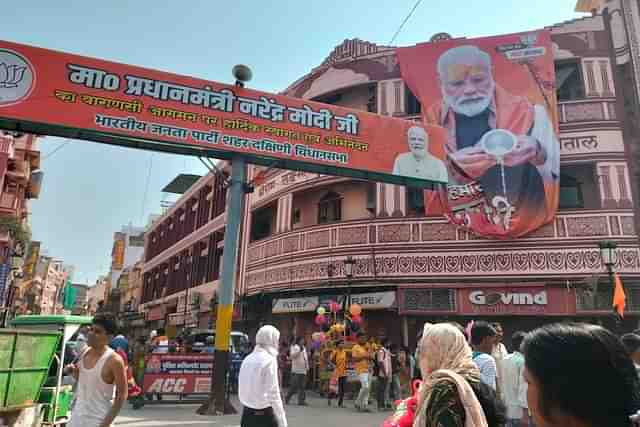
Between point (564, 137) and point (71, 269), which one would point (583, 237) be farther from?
point (71, 269)

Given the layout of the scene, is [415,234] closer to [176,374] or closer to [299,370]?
[299,370]

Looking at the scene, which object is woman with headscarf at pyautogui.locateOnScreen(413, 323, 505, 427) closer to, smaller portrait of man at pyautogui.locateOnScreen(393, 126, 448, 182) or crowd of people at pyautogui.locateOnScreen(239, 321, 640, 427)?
crowd of people at pyautogui.locateOnScreen(239, 321, 640, 427)

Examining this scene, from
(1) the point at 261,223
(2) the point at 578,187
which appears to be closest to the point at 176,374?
(1) the point at 261,223

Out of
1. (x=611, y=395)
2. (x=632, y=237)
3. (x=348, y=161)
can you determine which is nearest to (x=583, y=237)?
(x=632, y=237)

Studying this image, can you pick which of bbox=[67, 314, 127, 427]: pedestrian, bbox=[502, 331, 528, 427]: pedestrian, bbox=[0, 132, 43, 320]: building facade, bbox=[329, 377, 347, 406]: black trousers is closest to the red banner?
bbox=[329, 377, 347, 406]: black trousers

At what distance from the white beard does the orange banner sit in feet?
12.5

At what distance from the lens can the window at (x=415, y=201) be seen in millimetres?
16250

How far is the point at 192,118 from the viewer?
35.6 ft

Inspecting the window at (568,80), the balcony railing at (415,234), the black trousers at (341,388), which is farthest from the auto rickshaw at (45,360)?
the window at (568,80)

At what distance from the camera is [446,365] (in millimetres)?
2516

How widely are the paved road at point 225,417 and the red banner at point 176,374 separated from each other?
18.5 inches

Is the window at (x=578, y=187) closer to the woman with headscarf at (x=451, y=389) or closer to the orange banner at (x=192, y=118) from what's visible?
the orange banner at (x=192, y=118)

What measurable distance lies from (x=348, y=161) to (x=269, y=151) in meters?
2.13

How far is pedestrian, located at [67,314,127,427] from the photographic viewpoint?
11.7 ft
